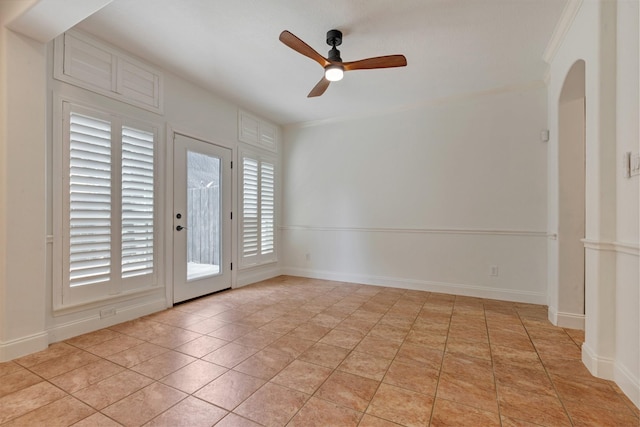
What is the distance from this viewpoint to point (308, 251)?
202 inches

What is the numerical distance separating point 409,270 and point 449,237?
2.43ft

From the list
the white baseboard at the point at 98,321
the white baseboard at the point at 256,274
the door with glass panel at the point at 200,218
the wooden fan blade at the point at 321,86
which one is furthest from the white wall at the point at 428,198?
the white baseboard at the point at 98,321

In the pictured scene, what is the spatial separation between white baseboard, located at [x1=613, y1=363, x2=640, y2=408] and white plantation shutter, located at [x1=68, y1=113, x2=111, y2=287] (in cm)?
400

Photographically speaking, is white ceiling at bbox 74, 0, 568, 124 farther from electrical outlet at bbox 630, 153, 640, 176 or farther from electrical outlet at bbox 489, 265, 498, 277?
electrical outlet at bbox 489, 265, 498, 277

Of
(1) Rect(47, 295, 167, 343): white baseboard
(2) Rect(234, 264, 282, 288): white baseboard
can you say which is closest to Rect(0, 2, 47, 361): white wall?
(1) Rect(47, 295, 167, 343): white baseboard

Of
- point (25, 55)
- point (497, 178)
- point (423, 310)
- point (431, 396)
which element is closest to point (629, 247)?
point (431, 396)

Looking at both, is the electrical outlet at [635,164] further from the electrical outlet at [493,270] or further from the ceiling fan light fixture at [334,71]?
the electrical outlet at [493,270]

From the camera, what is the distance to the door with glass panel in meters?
3.49

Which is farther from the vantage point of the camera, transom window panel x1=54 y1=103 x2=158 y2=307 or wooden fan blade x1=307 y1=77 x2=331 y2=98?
wooden fan blade x1=307 y1=77 x2=331 y2=98

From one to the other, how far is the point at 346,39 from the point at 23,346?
3616 millimetres

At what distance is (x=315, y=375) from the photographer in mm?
1980

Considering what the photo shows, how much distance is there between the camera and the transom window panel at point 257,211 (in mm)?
4520

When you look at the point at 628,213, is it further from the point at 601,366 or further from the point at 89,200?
the point at 89,200

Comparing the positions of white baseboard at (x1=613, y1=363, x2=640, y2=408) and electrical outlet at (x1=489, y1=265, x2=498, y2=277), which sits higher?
electrical outlet at (x1=489, y1=265, x2=498, y2=277)
